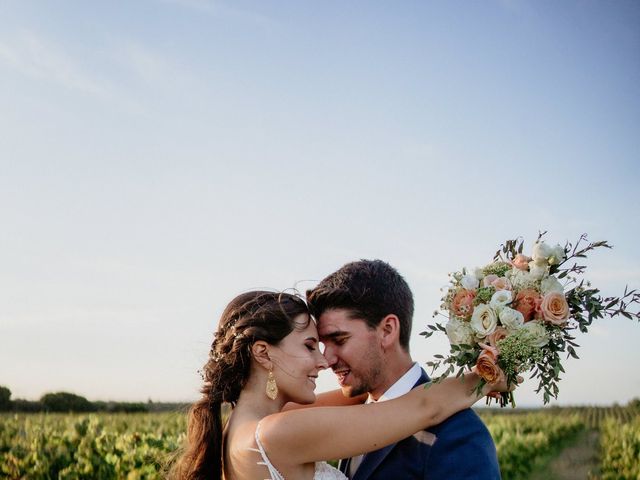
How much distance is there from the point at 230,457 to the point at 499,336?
1641mm

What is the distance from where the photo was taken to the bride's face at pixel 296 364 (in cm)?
453

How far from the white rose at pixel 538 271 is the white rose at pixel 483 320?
0.34 metres

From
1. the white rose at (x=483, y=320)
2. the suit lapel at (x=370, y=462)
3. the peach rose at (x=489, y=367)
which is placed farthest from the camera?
the suit lapel at (x=370, y=462)

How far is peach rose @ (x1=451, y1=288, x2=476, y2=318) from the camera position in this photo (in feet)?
14.0

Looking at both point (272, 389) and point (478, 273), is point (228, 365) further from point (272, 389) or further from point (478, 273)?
point (478, 273)

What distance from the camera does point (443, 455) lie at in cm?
404

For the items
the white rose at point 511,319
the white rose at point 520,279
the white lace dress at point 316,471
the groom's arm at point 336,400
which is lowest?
the white lace dress at point 316,471

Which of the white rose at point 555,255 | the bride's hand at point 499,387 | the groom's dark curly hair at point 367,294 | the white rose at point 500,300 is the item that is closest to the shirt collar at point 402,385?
the groom's dark curly hair at point 367,294

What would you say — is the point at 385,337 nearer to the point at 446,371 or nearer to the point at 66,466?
the point at 446,371

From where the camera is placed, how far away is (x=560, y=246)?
4.35 metres

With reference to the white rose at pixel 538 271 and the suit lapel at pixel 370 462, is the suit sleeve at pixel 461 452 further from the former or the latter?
the white rose at pixel 538 271

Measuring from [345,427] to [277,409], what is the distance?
62 centimetres

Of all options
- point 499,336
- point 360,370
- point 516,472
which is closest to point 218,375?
point 360,370

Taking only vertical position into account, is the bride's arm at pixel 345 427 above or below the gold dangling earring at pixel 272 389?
below
